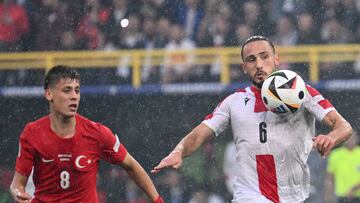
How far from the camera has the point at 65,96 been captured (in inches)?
271

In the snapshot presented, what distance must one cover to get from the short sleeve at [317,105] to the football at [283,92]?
0.09 meters

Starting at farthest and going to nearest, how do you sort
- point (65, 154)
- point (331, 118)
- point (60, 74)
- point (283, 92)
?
point (60, 74), point (65, 154), point (331, 118), point (283, 92)

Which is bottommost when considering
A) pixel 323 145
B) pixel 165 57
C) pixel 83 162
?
pixel 83 162

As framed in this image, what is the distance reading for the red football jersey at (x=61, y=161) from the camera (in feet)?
22.0

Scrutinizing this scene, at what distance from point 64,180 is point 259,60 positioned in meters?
1.41

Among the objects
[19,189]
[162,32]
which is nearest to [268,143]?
[19,189]

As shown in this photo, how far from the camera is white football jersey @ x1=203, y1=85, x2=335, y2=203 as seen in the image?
6.45m

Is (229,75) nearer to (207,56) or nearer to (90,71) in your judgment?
(207,56)

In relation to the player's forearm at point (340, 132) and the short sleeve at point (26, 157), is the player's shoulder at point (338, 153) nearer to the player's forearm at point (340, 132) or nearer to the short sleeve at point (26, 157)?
the player's forearm at point (340, 132)

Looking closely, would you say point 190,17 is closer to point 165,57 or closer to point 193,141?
point 165,57

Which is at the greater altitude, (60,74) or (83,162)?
(60,74)

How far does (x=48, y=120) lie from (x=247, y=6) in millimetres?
5351

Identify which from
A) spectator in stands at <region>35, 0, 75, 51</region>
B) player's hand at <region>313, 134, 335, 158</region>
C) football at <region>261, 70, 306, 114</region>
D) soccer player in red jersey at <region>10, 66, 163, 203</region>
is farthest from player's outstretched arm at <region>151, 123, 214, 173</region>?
spectator in stands at <region>35, 0, 75, 51</region>

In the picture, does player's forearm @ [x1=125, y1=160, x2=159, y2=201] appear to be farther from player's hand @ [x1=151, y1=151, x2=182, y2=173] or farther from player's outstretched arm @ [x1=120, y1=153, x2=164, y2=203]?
player's hand @ [x1=151, y1=151, x2=182, y2=173]
